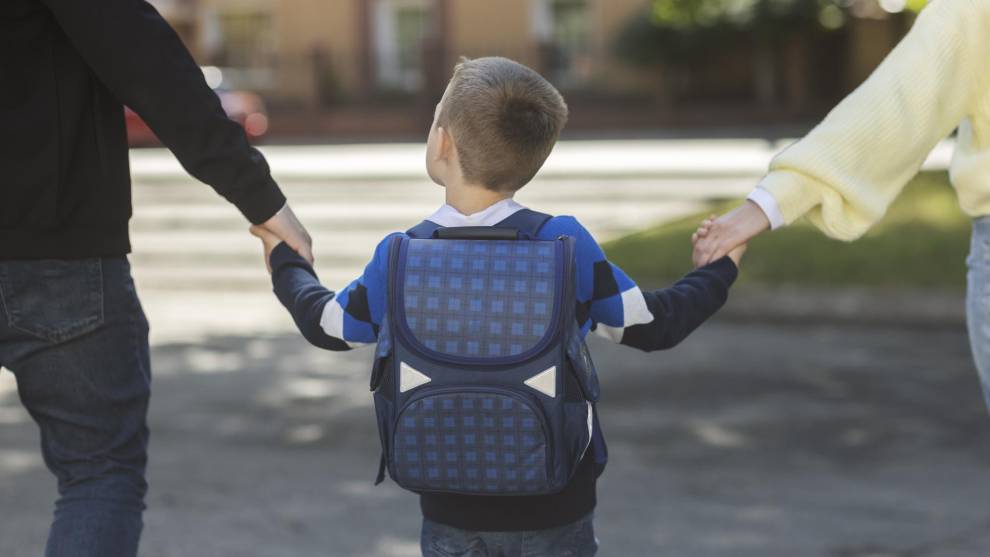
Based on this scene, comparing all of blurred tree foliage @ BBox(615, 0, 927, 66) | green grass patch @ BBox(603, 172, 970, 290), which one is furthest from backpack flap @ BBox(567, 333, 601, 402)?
blurred tree foliage @ BBox(615, 0, 927, 66)

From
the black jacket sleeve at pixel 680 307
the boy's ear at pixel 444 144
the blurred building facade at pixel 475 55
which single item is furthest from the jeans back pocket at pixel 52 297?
Result: the blurred building facade at pixel 475 55

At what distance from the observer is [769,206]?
2689mm

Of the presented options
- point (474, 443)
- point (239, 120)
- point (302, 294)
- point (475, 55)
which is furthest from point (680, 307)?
point (475, 55)

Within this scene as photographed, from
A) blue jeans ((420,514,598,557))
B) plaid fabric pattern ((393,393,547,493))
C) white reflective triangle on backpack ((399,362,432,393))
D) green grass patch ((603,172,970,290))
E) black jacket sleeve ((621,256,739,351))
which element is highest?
black jacket sleeve ((621,256,739,351))

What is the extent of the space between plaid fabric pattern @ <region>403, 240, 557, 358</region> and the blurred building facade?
24.8 meters

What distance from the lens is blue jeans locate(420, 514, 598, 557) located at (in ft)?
7.89

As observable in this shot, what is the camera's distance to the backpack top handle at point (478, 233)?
2.34 meters

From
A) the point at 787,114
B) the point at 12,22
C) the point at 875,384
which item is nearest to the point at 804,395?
the point at 875,384

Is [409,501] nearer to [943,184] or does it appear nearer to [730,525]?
[730,525]

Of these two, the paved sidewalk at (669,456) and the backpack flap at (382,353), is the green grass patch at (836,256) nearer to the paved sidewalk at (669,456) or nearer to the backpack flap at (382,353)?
the paved sidewalk at (669,456)

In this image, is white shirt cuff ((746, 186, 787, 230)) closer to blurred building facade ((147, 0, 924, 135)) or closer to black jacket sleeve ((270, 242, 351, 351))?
black jacket sleeve ((270, 242, 351, 351))

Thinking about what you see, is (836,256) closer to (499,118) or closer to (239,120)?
(499,118)

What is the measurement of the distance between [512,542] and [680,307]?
1.67 ft

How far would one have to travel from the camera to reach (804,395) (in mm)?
6074
